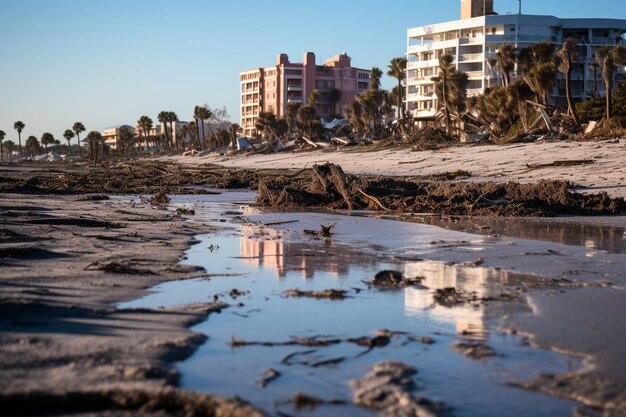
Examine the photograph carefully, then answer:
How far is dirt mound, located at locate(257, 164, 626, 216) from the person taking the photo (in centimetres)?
1825

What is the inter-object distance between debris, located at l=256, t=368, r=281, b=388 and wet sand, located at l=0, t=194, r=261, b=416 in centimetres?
53

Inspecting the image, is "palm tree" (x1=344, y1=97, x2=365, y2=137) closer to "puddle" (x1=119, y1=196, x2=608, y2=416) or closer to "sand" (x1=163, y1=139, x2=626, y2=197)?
"sand" (x1=163, y1=139, x2=626, y2=197)

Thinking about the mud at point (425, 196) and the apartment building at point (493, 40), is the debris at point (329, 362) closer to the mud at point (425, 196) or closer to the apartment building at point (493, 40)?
the mud at point (425, 196)

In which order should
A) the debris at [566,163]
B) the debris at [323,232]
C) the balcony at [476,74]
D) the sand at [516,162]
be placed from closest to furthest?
the debris at [323,232] < the sand at [516,162] < the debris at [566,163] < the balcony at [476,74]

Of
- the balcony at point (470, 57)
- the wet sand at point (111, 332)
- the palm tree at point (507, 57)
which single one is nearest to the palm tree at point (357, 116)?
the balcony at point (470, 57)

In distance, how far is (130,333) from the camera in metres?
6.06

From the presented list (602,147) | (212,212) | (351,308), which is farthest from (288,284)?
(602,147)

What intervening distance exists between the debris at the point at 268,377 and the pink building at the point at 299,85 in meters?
116

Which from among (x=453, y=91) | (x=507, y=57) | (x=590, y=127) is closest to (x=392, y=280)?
(x=590, y=127)

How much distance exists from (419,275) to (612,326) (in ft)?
10.1

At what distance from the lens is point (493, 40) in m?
84.1

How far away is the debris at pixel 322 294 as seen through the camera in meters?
7.98

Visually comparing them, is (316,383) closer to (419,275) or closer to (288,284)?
(288,284)

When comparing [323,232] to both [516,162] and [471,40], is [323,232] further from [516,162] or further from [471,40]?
[471,40]
